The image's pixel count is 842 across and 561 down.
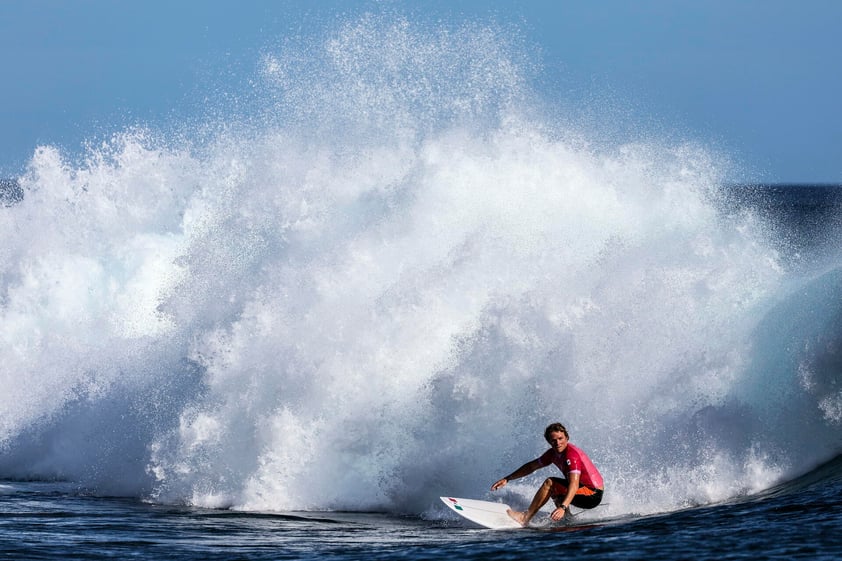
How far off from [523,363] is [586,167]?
15.1 ft

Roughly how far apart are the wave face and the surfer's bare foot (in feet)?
4.34

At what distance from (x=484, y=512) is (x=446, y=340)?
3.46 metres

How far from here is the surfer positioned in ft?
42.1

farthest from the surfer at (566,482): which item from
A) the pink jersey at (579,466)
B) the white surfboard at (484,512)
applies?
the white surfboard at (484,512)

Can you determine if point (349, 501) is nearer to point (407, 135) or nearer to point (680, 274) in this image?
point (680, 274)

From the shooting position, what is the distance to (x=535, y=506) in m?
12.9

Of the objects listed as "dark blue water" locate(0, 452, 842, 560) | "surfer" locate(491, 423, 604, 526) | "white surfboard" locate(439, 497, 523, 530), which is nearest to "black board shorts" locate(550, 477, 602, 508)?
"surfer" locate(491, 423, 604, 526)

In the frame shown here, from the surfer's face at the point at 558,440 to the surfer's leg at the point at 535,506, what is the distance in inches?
15.8

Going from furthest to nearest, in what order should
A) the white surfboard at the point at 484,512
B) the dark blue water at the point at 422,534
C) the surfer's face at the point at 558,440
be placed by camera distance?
1. the surfer's face at the point at 558,440
2. the white surfboard at the point at 484,512
3. the dark blue water at the point at 422,534

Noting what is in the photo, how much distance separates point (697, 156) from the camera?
771 inches

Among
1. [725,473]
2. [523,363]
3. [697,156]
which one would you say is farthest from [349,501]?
[697,156]

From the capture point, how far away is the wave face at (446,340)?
582 inches

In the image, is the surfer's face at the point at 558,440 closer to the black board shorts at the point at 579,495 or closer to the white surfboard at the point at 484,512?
the black board shorts at the point at 579,495

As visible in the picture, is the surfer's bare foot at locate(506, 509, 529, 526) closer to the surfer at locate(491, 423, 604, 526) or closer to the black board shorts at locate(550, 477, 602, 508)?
the surfer at locate(491, 423, 604, 526)
